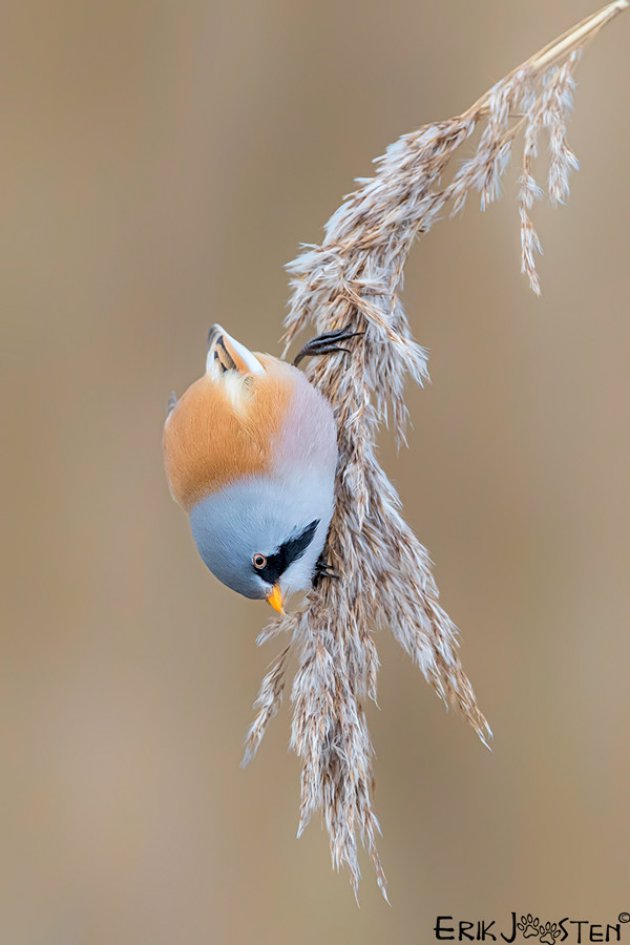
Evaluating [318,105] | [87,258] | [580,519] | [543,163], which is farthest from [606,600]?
[87,258]

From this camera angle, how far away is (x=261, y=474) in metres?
0.75

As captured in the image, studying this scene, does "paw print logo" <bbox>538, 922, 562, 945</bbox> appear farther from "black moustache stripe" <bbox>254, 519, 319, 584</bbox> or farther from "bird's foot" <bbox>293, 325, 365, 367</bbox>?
"bird's foot" <bbox>293, 325, 365, 367</bbox>

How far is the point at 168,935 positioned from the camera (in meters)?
1.23

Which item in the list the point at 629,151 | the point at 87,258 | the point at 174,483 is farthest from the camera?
the point at 87,258

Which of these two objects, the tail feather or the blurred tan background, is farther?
the blurred tan background

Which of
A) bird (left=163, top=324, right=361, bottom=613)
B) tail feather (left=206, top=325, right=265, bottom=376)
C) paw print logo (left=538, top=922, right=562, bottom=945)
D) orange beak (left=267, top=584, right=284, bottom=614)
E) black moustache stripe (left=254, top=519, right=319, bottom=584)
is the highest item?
tail feather (left=206, top=325, right=265, bottom=376)

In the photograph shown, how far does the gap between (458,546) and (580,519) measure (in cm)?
17

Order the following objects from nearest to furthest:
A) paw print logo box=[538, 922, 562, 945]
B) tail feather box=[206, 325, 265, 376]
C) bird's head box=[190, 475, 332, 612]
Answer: bird's head box=[190, 475, 332, 612], tail feather box=[206, 325, 265, 376], paw print logo box=[538, 922, 562, 945]

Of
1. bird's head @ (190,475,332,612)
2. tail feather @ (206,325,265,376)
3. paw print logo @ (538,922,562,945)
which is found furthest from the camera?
paw print logo @ (538,922,562,945)

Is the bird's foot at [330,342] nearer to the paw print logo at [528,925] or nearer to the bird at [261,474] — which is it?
the bird at [261,474]

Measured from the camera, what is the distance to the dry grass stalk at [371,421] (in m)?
0.73

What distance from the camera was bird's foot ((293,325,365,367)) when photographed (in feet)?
2.52

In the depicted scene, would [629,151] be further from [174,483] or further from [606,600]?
[174,483]

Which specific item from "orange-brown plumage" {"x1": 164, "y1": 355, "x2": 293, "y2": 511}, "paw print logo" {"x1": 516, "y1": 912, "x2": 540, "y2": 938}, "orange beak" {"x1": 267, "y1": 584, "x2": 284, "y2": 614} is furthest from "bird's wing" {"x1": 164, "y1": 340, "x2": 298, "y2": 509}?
"paw print logo" {"x1": 516, "y1": 912, "x2": 540, "y2": 938}
